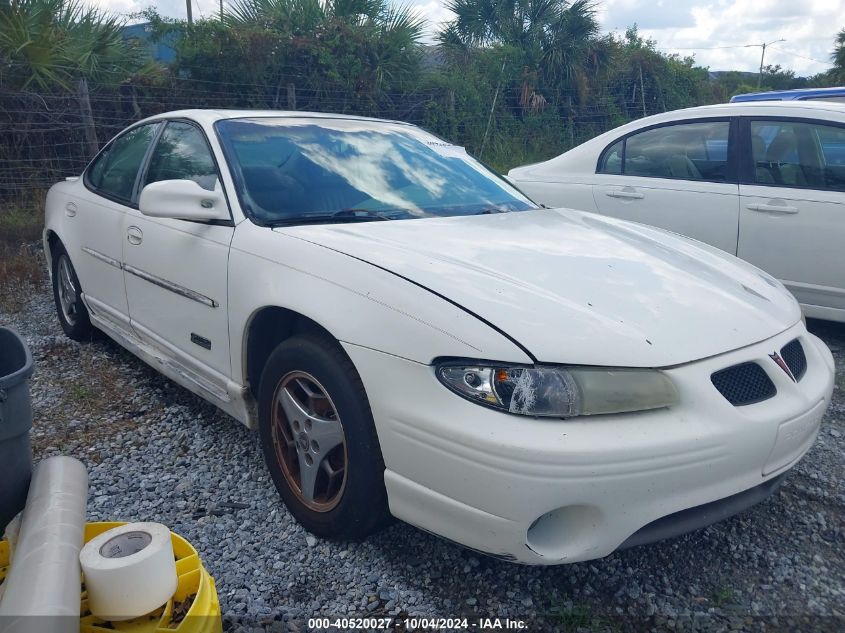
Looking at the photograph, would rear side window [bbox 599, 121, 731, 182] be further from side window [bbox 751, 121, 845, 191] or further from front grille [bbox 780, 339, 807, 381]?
front grille [bbox 780, 339, 807, 381]

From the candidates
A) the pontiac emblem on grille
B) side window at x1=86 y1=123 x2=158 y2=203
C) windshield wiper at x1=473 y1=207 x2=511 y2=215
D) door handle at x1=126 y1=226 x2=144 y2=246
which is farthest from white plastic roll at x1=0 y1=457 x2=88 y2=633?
side window at x1=86 y1=123 x2=158 y2=203

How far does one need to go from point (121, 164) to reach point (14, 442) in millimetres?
2548

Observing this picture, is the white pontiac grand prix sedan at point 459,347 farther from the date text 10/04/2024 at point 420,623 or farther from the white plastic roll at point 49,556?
the white plastic roll at point 49,556

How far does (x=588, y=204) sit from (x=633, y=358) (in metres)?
3.44

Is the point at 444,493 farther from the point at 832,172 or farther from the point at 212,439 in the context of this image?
the point at 832,172

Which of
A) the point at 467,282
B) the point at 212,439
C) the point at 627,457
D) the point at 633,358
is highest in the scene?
the point at 467,282

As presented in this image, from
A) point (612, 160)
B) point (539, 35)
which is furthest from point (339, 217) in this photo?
point (539, 35)

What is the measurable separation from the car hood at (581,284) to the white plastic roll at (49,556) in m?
1.05

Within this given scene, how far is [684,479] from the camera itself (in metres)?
1.95

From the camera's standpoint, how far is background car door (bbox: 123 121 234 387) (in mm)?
2842

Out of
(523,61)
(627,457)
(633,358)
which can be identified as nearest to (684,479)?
(627,457)

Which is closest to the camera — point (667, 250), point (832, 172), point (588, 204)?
point (667, 250)

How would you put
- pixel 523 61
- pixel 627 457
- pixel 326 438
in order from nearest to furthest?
pixel 627 457 → pixel 326 438 → pixel 523 61

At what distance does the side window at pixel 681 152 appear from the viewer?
474 centimetres
